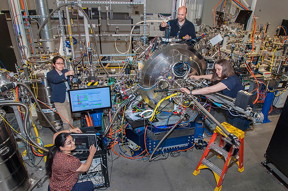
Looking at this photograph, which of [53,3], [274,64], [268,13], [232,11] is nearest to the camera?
[274,64]

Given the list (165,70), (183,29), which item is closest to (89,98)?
(165,70)

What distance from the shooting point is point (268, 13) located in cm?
753

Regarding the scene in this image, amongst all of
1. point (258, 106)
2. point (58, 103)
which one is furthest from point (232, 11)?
point (58, 103)

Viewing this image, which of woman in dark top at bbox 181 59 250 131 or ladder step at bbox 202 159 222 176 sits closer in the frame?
woman in dark top at bbox 181 59 250 131

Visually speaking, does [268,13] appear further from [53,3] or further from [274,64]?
[53,3]

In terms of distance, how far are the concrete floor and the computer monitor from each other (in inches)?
35.5

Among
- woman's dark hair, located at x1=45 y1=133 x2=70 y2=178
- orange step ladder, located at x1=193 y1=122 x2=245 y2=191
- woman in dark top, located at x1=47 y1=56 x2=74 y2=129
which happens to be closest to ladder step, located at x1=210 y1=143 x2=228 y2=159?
orange step ladder, located at x1=193 y1=122 x2=245 y2=191

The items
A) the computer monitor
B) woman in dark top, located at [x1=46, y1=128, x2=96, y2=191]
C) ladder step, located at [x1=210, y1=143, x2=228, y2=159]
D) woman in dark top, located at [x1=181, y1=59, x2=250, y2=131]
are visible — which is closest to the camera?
woman in dark top, located at [x1=46, y1=128, x2=96, y2=191]

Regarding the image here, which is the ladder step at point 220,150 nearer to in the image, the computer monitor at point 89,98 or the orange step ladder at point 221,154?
the orange step ladder at point 221,154

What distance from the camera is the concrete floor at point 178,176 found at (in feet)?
8.73

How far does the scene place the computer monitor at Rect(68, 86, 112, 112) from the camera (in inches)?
104

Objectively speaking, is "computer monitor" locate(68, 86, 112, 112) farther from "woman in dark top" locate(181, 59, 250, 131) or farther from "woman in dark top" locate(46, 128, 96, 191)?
"woman in dark top" locate(181, 59, 250, 131)

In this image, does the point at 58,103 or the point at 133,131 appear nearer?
the point at 133,131

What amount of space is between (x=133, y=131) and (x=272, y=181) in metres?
2.00
